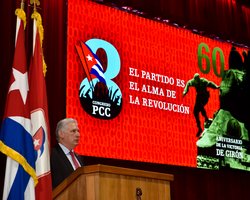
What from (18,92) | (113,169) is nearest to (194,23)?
(18,92)

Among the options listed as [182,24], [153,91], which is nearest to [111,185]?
[153,91]

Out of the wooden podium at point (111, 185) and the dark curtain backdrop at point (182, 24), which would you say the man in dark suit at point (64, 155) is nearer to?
the wooden podium at point (111, 185)

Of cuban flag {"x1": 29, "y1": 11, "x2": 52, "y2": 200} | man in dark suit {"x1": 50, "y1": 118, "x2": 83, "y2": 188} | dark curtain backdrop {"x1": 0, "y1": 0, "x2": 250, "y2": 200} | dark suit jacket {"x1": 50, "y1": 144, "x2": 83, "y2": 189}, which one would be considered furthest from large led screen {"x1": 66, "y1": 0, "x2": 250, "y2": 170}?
dark suit jacket {"x1": 50, "y1": 144, "x2": 83, "y2": 189}

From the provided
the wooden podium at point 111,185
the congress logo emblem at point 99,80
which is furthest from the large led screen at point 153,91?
the wooden podium at point 111,185

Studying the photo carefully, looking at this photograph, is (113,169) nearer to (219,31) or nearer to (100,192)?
(100,192)

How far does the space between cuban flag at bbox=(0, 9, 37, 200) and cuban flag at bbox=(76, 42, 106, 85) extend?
131cm

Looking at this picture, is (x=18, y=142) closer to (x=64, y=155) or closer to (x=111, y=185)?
(x=64, y=155)

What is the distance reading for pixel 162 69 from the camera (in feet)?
18.5

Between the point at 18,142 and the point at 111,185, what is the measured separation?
953 millimetres

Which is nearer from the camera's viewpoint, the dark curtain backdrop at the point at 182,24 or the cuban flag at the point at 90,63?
the dark curtain backdrop at the point at 182,24

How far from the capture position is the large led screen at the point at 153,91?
16.4 feet

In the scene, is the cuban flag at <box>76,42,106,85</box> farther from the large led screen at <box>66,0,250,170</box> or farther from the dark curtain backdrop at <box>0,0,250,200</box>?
the dark curtain backdrop at <box>0,0,250,200</box>

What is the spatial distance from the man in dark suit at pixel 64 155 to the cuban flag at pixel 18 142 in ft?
0.63

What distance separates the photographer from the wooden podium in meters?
2.73
